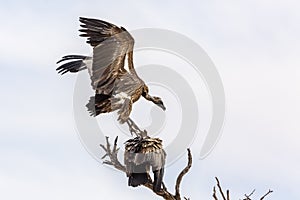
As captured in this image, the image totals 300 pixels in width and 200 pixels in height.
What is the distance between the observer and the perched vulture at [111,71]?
333 centimetres

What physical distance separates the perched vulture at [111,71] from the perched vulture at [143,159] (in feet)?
0.91

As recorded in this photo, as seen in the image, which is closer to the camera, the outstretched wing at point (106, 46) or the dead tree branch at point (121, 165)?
the dead tree branch at point (121, 165)

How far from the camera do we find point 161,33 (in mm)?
3646

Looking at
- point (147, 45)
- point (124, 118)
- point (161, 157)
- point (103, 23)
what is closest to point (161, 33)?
point (147, 45)

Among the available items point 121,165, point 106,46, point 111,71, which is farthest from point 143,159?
point 106,46

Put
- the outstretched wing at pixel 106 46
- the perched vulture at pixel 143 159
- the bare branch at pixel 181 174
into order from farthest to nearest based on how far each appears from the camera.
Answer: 1. the outstretched wing at pixel 106 46
2. the bare branch at pixel 181 174
3. the perched vulture at pixel 143 159

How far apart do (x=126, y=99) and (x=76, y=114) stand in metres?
0.37

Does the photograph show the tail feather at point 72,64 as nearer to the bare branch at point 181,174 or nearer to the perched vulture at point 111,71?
the perched vulture at point 111,71

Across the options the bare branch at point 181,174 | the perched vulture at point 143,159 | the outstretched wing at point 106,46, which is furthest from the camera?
the outstretched wing at point 106,46

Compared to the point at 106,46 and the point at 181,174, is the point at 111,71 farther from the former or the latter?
the point at 181,174

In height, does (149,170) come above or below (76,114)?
below

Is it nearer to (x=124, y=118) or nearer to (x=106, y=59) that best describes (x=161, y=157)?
(x=124, y=118)

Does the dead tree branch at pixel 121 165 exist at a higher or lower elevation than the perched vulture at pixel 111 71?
lower

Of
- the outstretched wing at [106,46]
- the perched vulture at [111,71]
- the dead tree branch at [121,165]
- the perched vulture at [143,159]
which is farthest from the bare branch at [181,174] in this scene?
the outstretched wing at [106,46]
